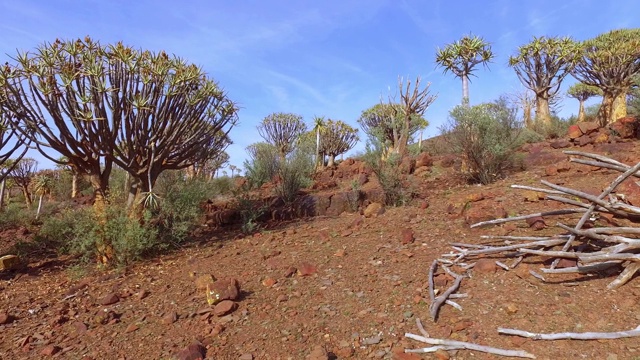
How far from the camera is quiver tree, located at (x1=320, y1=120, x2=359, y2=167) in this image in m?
26.8

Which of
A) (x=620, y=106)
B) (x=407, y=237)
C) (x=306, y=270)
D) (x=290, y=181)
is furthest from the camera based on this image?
(x=620, y=106)

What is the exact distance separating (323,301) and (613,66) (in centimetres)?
1899

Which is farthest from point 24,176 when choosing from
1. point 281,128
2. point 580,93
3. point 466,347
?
point 580,93

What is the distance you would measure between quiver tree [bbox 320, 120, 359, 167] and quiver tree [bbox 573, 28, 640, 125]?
42.4ft

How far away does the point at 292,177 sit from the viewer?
1037 centimetres

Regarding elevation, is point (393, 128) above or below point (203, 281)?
above

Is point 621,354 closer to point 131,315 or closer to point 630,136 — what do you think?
point 131,315

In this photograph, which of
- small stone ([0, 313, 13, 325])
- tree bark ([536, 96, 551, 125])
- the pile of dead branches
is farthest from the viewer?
tree bark ([536, 96, 551, 125])

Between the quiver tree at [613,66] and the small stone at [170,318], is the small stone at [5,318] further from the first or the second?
the quiver tree at [613,66]

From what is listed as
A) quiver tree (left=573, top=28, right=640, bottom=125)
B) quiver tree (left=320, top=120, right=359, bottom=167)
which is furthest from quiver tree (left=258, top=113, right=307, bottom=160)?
quiver tree (left=573, top=28, right=640, bottom=125)

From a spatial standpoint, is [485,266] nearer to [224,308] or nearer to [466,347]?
[466,347]

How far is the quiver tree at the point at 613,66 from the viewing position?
57.3ft

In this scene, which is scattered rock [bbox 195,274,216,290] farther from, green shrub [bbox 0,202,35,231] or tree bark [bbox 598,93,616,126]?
tree bark [bbox 598,93,616,126]

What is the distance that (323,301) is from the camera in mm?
4441
